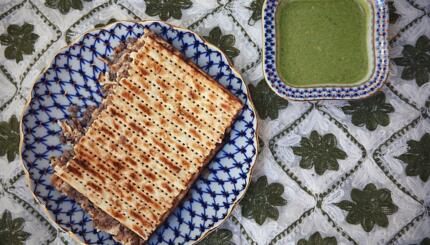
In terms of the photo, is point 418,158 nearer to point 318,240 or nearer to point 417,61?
point 417,61

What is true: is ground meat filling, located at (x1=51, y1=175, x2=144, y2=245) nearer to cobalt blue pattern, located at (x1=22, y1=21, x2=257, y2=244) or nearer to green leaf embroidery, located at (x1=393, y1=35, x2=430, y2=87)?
cobalt blue pattern, located at (x1=22, y1=21, x2=257, y2=244)

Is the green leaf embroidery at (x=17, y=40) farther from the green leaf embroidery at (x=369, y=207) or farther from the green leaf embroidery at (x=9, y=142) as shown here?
the green leaf embroidery at (x=369, y=207)

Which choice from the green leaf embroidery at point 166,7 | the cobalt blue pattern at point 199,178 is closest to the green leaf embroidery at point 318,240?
the cobalt blue pattern at point 199,178

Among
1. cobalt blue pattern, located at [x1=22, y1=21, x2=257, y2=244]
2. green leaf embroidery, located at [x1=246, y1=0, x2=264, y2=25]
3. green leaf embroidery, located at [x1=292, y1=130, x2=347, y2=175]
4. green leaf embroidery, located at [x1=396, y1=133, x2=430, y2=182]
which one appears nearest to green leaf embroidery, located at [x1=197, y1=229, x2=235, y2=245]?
cobalt blue pattern, located at [x1=22, y1=21, x2=257, y2=244]

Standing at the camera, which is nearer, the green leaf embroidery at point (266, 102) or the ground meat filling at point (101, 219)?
the ground meat filling at point (101, 219)

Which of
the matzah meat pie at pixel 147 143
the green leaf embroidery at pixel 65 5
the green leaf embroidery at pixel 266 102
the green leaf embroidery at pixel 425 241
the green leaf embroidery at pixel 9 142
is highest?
the green leaf embroidery at pixel 65 5

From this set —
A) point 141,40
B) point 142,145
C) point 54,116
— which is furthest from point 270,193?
point 54,116
